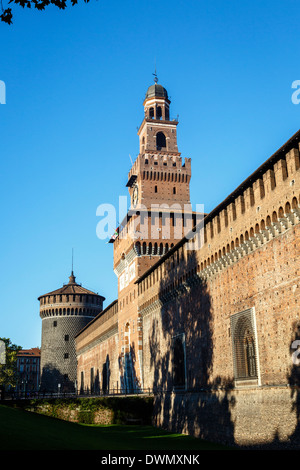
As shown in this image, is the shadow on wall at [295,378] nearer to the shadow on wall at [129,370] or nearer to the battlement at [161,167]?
the shadow on wall at [129,370]

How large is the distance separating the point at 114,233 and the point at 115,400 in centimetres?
1670

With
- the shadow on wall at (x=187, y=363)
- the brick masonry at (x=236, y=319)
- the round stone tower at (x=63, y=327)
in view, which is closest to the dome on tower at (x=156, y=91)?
the brick masonry at (x=236, y=319)

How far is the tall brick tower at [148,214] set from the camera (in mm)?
35094

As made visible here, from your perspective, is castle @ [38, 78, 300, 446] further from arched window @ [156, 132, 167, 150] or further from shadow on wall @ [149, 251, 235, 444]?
arched window @ [156, 132, 167, 150]

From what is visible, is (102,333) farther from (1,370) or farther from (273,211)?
(273,211)

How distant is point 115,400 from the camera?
96.2 ft

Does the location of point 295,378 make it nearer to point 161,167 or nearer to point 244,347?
point 244,347

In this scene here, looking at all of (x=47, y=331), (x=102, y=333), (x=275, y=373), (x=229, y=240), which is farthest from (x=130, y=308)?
(x=47, y=331)

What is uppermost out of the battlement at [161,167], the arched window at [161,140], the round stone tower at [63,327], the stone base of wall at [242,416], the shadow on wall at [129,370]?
the arched window at [161,140]

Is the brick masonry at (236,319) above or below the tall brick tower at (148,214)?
below

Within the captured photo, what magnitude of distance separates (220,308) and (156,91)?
28.1 m

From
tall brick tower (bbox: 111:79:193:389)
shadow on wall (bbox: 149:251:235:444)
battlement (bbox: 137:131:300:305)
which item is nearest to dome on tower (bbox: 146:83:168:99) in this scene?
tall brick tower (bbox: 111:79:193:389)

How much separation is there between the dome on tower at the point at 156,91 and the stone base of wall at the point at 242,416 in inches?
1095
